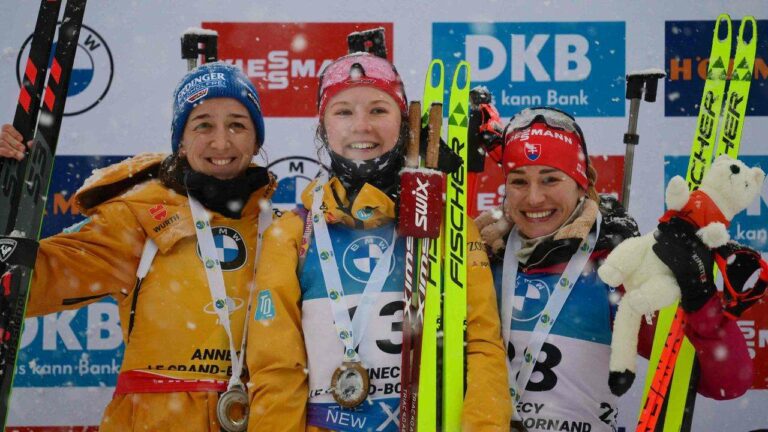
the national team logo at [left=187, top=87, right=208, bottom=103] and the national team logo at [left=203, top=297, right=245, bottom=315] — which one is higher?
the national team logo at [left=187, top=87, right=208, bottom=103]

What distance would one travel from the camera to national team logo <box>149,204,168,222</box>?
2830mm

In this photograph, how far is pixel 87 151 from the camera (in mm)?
4285

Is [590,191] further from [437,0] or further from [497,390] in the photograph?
[437,0]

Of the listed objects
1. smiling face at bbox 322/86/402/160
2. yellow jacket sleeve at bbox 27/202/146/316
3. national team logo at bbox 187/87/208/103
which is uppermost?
national team logo at bbox 187/87/208/103

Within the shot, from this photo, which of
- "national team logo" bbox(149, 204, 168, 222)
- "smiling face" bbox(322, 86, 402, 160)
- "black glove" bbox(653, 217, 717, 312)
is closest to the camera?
"black glove" bbox(653, 217, 717, 312)

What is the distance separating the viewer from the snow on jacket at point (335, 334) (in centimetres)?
240

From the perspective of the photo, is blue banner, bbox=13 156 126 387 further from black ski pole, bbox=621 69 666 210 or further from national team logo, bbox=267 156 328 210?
black ski pole, bbox=621 69 666 210

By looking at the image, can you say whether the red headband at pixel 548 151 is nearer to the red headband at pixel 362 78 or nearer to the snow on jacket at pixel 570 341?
the snow on jacket at pixel 570 341

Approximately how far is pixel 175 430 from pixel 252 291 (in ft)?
1.81

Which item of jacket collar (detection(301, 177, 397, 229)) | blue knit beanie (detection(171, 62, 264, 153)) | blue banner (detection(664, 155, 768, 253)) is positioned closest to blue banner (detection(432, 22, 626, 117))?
blue banner (detection(664, 155, 768, 253))

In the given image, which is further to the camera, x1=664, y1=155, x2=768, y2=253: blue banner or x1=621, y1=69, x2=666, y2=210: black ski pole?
x1=664, y1=155, x2=768, y2=253: blue banner

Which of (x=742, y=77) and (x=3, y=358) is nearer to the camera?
(x=3, y=358)

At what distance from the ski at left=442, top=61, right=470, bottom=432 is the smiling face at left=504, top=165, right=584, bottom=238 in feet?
0.71

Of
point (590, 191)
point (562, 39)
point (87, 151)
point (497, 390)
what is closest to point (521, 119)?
point (590, 191)
